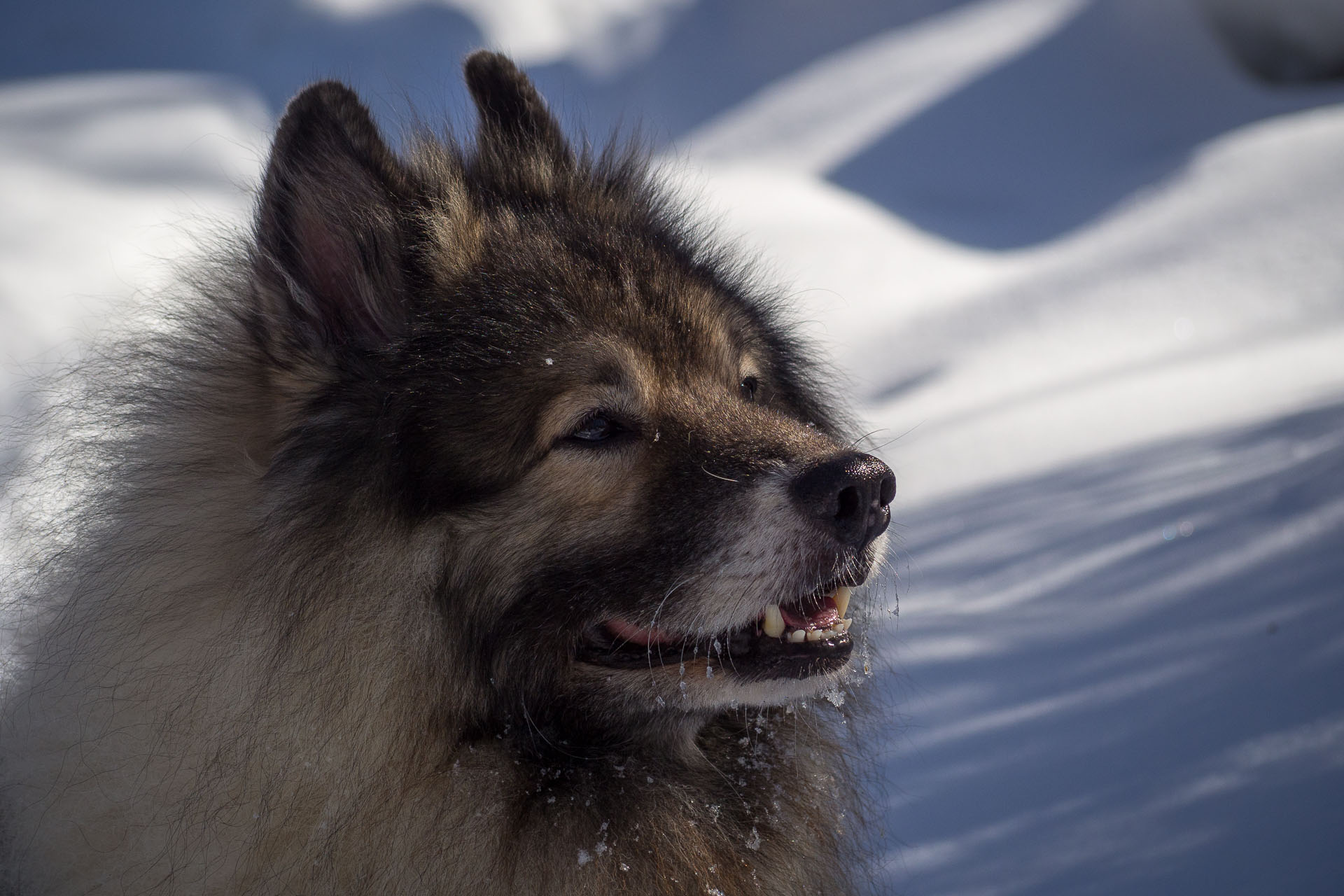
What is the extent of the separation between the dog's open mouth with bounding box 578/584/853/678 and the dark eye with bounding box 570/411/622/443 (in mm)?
334

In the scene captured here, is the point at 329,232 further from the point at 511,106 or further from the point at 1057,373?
the point at 1057,373

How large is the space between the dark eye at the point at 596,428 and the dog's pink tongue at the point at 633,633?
33 centimetres

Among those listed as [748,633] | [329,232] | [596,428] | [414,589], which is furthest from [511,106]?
[748,633]

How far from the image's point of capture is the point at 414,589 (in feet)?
5.98

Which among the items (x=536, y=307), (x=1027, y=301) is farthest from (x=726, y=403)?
(x=1027, y=301)

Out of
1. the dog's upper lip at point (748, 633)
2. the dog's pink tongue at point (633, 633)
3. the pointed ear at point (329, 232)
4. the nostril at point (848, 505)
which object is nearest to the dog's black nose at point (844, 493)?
the nostril at point (848, 505)

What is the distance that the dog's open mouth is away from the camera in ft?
5.98

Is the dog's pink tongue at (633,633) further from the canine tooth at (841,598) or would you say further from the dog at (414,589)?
the canine tooth at (841,598)

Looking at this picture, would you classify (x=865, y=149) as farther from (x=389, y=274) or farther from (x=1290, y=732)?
(x=389, y=274)

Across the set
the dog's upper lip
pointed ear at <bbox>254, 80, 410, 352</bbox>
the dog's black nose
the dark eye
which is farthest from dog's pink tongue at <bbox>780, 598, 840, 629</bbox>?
pointed ear at <bbox>254, 80, 410, 352</bbox>

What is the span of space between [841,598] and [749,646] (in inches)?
8.5

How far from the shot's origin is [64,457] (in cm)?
210

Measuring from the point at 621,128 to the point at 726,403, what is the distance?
1107 mm

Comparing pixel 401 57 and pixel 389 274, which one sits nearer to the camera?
pixel 389 274
